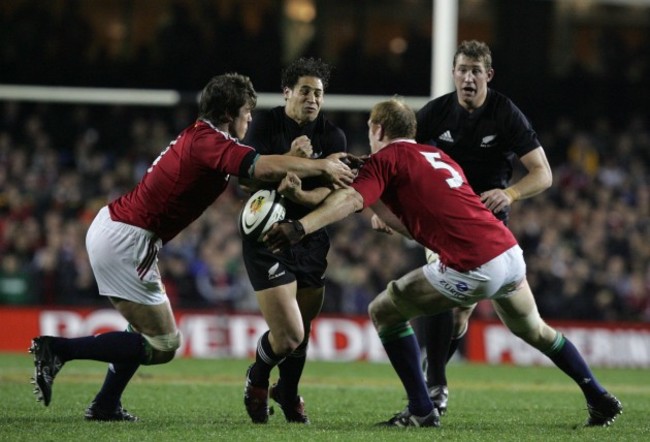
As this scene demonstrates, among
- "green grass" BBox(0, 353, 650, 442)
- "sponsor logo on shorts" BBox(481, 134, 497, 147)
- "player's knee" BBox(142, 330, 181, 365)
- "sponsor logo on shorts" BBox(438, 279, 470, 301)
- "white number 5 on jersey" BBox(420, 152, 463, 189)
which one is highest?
"sponsor logo on shorts" BBox(481, 134, 497, 147)

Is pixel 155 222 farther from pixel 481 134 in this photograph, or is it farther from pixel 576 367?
pixel 576 367

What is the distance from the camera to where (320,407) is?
7.94 m

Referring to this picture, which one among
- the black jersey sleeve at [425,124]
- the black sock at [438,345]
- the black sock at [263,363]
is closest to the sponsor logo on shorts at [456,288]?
the black sock at [263,363]

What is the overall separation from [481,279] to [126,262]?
199cm

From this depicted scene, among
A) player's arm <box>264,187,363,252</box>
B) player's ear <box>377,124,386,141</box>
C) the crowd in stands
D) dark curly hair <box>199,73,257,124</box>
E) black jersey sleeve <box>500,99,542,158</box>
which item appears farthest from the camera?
the crowd in stands

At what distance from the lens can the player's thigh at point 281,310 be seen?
6.49 m

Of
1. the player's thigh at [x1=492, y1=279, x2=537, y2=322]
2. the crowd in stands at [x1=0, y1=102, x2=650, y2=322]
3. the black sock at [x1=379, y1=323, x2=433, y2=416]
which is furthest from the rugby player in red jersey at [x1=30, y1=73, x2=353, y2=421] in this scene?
the crowd in stands at [x1=0, y1=102, x2=650, y2=322]

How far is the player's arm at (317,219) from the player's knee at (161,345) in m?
0.95

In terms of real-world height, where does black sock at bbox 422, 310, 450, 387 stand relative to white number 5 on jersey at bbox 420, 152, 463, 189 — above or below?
below

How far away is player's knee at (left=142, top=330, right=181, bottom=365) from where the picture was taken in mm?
6496

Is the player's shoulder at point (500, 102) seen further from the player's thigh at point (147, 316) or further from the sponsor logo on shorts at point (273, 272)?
the player's thigh at point (147, 316)

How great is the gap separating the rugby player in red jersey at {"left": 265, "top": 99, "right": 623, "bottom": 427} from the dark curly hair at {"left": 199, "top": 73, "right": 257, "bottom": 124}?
0.55 metres

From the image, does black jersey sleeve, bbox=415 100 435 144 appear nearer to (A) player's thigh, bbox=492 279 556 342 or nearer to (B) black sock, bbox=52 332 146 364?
(A) player's thigh, bbox=492 279 556 342

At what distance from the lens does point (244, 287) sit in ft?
47.4
